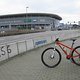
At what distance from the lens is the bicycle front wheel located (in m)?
8.49

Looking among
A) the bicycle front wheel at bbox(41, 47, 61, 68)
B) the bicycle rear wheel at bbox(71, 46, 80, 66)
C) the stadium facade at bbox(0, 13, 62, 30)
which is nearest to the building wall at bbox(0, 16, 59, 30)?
the stadium facade at bbox(0, 13, 62, 30)

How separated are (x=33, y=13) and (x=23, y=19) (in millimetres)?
6652

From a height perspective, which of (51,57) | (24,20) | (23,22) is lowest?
(23,22)

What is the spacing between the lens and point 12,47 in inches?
471

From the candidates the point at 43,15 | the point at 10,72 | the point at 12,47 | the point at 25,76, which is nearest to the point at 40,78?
the point at 25,76

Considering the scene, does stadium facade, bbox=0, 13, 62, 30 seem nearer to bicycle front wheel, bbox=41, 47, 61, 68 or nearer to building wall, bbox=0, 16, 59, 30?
building wall, bbox=0, 16, 59, 30

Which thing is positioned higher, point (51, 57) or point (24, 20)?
point (51, 57)

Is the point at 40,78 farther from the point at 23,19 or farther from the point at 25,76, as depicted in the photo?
the point at 23,19

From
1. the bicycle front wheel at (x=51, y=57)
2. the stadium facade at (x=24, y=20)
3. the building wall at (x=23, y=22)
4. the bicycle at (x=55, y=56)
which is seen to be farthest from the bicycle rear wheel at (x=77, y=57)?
the stadium facade at (x=24, y=20)

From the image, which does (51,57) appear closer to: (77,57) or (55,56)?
(55,56)

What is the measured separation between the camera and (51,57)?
8.51 metres

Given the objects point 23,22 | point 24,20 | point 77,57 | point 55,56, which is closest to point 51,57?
point 55,56

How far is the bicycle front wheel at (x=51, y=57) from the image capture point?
849cm

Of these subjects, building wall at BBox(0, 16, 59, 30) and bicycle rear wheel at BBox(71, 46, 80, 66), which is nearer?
bicycle rear wheel at BBox(71, 46, 80, 66)
